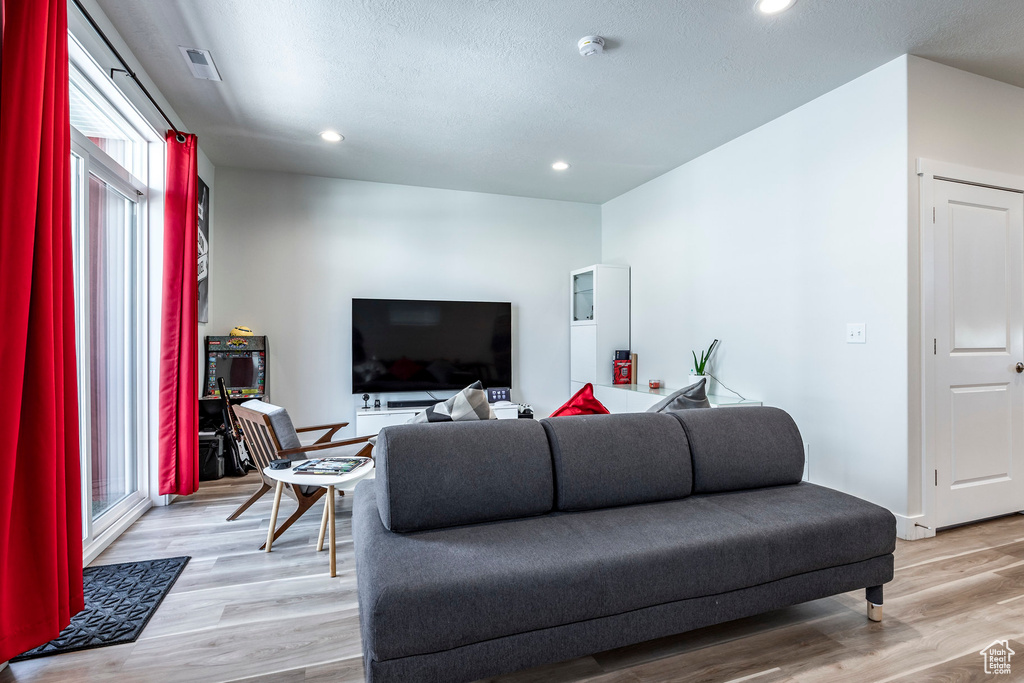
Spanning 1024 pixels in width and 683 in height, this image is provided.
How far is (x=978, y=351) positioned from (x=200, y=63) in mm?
4774

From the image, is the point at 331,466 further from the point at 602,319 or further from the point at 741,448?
the point at 602,319

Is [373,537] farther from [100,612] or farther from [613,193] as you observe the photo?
[613,193]

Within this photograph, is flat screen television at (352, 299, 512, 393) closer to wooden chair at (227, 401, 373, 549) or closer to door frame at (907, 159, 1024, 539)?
wooden chair at (227, 401, 373, 549)

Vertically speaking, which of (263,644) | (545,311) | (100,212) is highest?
(100,212)

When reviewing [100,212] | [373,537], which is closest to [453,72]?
[100,212]

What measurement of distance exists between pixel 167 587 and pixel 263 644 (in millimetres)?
743

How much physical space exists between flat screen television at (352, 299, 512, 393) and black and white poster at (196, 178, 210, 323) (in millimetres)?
1211

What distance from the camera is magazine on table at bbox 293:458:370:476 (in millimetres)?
2543

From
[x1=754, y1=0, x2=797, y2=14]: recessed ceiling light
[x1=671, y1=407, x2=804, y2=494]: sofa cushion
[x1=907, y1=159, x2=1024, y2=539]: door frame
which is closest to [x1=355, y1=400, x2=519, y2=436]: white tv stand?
[x1=671, y1=407, x2=804, y2=494]: sofa cushion

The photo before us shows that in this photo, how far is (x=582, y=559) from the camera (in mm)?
1511

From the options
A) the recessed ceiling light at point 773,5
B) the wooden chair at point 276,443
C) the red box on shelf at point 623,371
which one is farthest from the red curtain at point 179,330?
the red box on shelf at point 623,371

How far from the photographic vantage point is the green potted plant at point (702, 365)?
4.21 m

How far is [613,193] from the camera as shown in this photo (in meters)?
5.51

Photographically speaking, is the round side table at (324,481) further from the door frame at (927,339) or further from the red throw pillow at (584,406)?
the door frame at (927,339)
